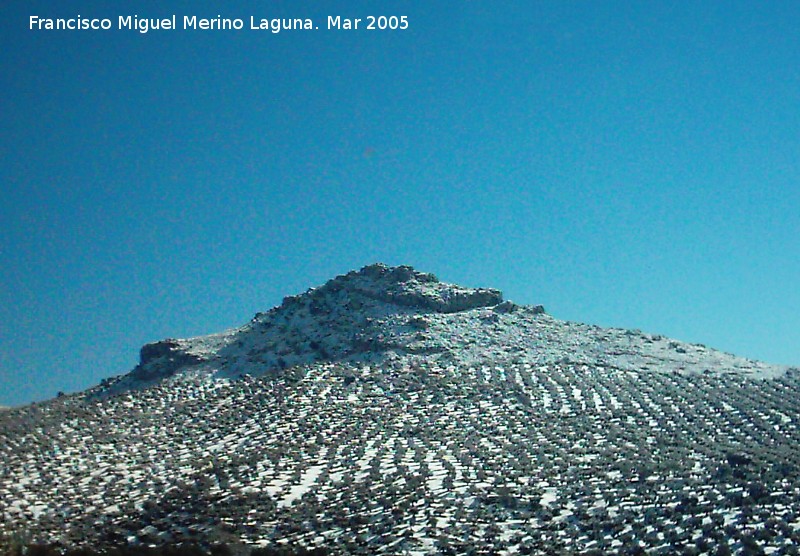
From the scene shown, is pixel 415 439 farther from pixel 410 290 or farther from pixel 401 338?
pixel 410 290

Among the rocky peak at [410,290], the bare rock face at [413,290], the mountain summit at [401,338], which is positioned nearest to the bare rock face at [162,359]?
the mountain summit at [401,338]

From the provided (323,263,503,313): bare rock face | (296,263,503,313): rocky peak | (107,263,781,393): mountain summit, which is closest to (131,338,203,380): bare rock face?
(107,263,781,393): mountain summit

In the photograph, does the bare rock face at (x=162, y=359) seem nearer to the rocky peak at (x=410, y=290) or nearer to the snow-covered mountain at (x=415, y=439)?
the snow-covered mountain at (x=415, y=439)

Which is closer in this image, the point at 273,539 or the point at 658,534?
the point at 658,534

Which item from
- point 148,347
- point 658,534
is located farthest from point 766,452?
point 148,347

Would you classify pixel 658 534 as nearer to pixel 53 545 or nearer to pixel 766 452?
pixel 766 452

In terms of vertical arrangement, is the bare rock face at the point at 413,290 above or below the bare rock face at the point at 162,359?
above

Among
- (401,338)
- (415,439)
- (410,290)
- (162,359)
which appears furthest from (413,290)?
(415,439)

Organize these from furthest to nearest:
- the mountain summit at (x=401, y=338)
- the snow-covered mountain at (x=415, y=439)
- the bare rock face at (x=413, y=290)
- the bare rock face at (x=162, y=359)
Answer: the bare rock face at (x=413, y=290) < the bare rock face at (x=162, y=359) < the mountain summit at (x=401, y=338) < the snow-covered mountain at (x=415, y=439)

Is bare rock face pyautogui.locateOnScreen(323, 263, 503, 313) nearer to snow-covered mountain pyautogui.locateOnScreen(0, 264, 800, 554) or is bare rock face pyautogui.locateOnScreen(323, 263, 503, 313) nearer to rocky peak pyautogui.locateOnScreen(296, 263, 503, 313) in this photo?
rocky peak pyautogui.locateOnScreen(296, 263, 503, 313)
